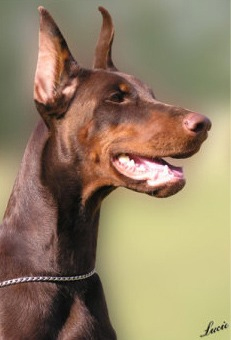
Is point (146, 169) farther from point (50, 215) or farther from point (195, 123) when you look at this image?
point (50, 215)

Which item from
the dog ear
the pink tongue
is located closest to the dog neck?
the pink tongue

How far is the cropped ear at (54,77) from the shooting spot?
324cm

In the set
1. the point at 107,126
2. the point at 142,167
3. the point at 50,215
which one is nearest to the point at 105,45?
the point at 107,126

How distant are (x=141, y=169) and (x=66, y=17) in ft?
9.60

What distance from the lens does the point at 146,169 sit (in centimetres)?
319

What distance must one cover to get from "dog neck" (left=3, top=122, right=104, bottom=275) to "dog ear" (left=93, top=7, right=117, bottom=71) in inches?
26.1

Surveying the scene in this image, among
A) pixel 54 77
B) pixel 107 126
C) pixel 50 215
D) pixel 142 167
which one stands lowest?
pixel 50 215

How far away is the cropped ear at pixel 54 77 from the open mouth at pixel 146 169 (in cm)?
40

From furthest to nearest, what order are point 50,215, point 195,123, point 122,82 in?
point 122,82 < point 50,215 < point 195,123

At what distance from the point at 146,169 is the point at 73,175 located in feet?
1.15

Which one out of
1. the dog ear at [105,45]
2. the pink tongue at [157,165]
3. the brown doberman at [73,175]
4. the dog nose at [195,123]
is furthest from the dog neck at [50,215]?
the dog ear at [105,45]

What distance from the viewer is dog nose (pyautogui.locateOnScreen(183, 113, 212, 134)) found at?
298 cm

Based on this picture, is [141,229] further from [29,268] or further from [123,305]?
[29,268]

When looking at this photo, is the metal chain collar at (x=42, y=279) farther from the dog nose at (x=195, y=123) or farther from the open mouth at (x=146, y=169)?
the dog nose at (x=195, y=123)
